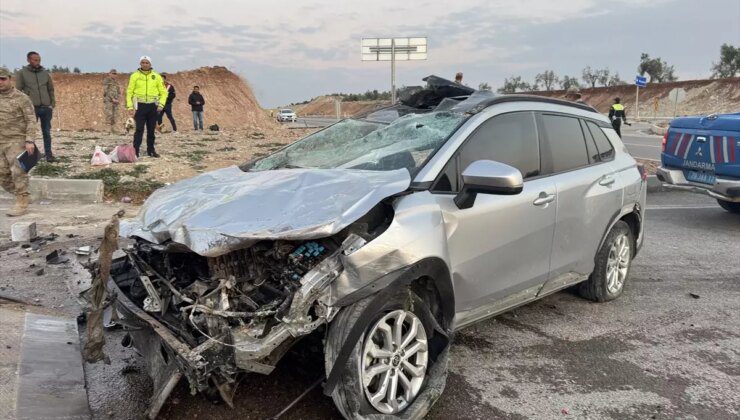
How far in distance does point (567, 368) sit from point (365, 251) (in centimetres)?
189

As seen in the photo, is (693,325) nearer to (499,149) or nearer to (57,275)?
(499,149)

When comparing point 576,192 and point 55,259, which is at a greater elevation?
point 576,192

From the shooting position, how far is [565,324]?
4.48 meters

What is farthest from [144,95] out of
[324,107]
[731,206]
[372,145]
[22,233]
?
[324,107]

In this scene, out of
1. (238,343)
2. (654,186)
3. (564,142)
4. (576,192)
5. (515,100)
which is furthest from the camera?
(654,186)

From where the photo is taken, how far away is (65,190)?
8.96m

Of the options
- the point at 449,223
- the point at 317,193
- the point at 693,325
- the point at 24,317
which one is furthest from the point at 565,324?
the point at 24,317

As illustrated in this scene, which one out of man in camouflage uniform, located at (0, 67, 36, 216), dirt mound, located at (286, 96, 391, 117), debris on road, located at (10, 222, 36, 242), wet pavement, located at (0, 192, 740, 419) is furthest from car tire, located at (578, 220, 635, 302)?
dirt mound, located at (286, 96, 391, 117)

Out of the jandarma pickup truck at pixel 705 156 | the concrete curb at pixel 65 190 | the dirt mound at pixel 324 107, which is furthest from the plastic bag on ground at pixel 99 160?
the dirt mound at pixel 324 107

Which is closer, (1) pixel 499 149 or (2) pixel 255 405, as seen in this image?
(2) pixel 255 405

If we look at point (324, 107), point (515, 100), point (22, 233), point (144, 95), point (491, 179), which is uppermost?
point (324, 107)

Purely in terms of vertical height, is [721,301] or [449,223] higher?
[449,223]

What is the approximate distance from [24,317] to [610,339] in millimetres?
4280

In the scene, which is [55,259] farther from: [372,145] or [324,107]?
[324,107]
